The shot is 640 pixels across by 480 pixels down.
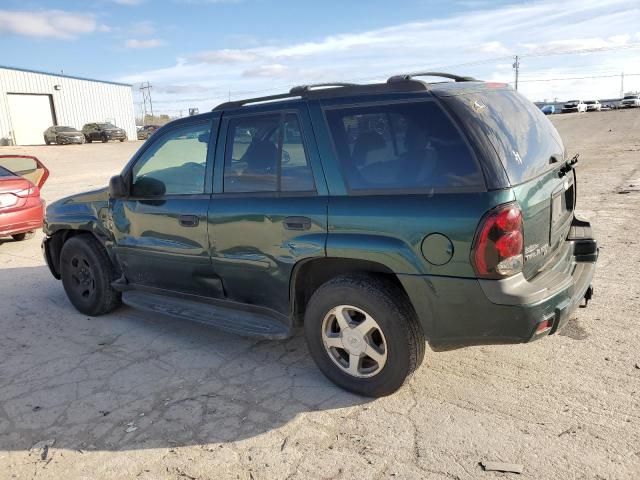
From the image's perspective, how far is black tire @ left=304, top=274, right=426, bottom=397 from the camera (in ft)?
9.93

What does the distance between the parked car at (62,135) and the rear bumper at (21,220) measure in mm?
33005

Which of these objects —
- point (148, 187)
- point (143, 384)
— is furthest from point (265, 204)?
point (143, 384)

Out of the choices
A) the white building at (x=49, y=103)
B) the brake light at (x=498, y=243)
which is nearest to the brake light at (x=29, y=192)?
the brake light at (x=498, y=243)

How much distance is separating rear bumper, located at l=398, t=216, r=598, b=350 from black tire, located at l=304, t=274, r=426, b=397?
12 centimetres

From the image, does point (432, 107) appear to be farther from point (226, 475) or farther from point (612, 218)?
point (612, 218)

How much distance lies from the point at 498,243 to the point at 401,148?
0.77m

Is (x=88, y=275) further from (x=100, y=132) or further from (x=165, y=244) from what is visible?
(x=100, y=132)

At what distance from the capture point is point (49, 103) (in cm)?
4159

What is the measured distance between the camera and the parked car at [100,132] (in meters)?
40.8

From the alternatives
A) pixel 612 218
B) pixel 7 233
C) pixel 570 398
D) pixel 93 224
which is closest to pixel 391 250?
pixel 570 398

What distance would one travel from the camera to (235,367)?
12.4ft

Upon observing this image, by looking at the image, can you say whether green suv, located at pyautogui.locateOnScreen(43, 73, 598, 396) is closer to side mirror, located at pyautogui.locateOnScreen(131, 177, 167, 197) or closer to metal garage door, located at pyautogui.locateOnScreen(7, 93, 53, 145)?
side mirror, located at pyautogui.locateOnScreen(131, 177, 167, 197)

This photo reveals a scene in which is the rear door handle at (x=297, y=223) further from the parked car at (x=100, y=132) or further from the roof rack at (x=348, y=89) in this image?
the parked car at (x=100, y=132)

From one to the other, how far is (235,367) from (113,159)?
27.3 m
